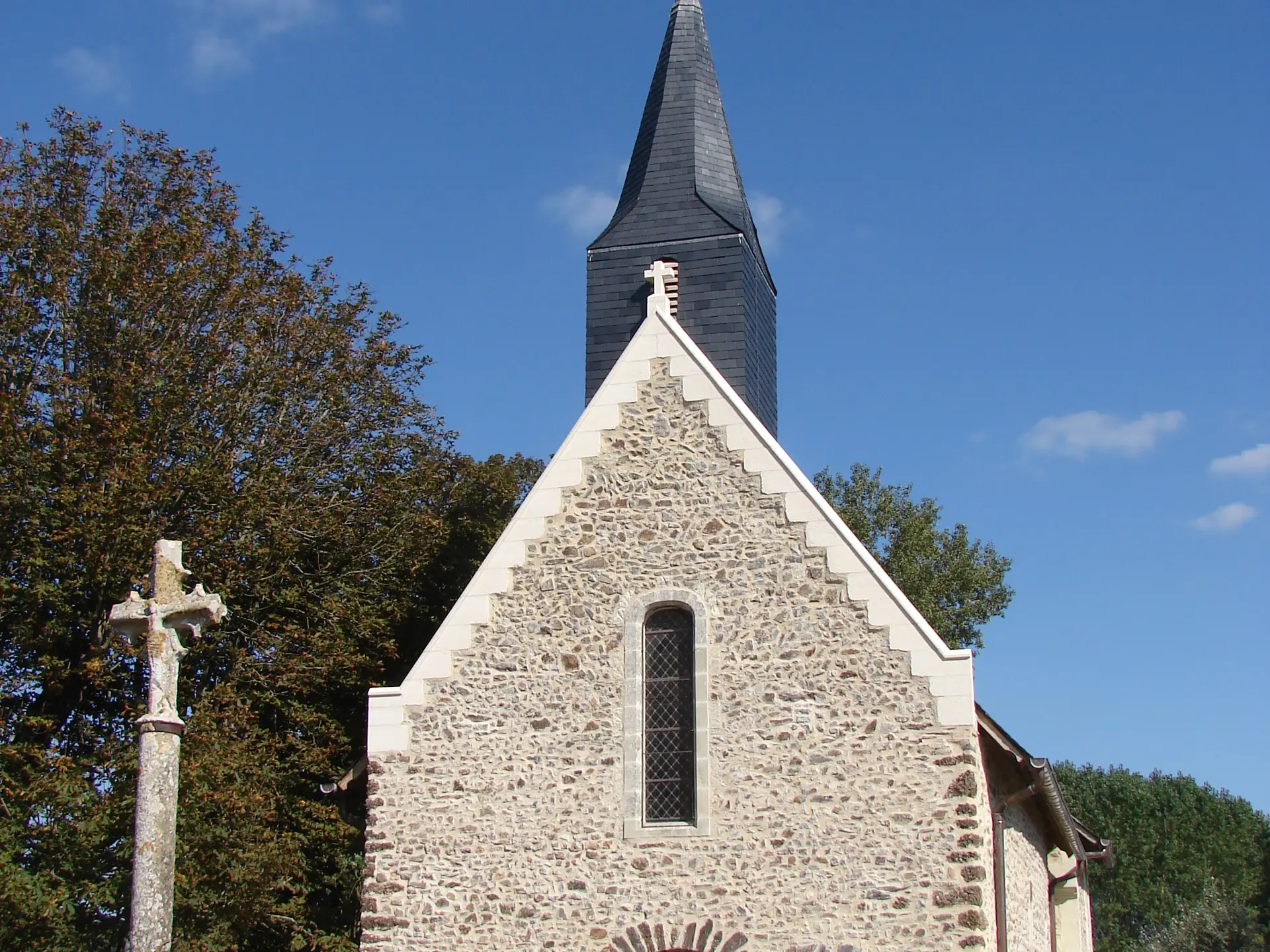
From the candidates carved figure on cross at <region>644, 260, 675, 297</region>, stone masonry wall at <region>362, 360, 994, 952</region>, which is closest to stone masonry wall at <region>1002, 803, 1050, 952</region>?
stone masonry wall at <region>362, 360, 994, 952</region>

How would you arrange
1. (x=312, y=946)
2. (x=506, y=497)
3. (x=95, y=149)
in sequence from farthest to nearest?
(x=506, y=497)
(x=95, y=149)
(x=312, y=946)

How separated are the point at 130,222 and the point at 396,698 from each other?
32.3ft

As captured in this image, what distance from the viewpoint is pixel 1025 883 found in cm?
1391

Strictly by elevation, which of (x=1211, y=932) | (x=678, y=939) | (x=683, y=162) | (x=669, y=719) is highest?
(x=683, y=162)

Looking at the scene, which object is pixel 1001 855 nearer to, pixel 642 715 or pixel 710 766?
pixel 710 766

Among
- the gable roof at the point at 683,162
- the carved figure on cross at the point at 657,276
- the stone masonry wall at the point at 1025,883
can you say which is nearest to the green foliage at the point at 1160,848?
the stone masonry wall at the point at 1025,883

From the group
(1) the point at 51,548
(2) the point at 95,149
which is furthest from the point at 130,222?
(1) the point at 51,548

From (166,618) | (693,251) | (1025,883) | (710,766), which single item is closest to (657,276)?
(693,251)

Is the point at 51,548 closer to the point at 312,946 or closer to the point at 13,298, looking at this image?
the point at 13,298

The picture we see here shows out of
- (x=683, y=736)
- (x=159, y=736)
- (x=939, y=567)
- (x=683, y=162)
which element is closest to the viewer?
(x=159, y=736)

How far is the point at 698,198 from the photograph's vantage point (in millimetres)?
16109

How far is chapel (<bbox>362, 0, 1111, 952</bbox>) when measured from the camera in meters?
11.5

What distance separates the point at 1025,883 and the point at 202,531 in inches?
405

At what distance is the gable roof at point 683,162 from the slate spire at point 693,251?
0.05 ft
